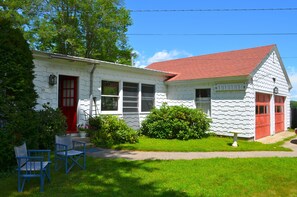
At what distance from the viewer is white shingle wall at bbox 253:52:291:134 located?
44.9 ft

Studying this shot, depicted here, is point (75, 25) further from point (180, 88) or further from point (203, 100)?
point (203, 100)

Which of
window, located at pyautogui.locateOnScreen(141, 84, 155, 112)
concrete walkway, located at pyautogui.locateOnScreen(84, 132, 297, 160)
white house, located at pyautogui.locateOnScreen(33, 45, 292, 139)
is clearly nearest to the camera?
concrete walkway, located at pyautogui.locateOnScreen(84, 132, 297, 160)

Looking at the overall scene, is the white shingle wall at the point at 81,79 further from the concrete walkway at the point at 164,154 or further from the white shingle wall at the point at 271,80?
the white shingle wall at the point at 271,80

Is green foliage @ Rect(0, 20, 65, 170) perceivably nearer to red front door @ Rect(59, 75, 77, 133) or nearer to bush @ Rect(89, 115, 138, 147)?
bush @ Rect(89, 115, 138, 147)

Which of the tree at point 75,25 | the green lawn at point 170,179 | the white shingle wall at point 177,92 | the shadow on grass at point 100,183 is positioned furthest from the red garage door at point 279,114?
the tree at point 75,25

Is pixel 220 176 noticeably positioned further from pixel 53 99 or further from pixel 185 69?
pixel 185 69

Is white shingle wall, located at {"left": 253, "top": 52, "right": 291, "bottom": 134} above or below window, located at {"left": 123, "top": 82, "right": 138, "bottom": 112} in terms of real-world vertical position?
above

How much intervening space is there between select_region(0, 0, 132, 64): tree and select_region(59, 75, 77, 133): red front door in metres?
Answer: 13.6

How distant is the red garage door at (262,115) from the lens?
44.8 feet

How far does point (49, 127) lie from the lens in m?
8.67

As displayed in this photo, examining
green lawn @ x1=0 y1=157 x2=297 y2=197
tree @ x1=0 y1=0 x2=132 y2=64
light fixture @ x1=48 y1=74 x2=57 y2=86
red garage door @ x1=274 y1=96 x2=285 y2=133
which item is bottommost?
green lawn @ x1=0 y1=157 x2=297 y2=197

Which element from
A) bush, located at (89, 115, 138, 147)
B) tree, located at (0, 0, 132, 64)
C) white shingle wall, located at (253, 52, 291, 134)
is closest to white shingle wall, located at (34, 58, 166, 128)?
bush, located at (89, 115, 138, 147)

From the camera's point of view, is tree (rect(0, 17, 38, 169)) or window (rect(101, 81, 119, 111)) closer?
tree (rect(0, 17, 38, 169))

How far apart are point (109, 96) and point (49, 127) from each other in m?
4.27
